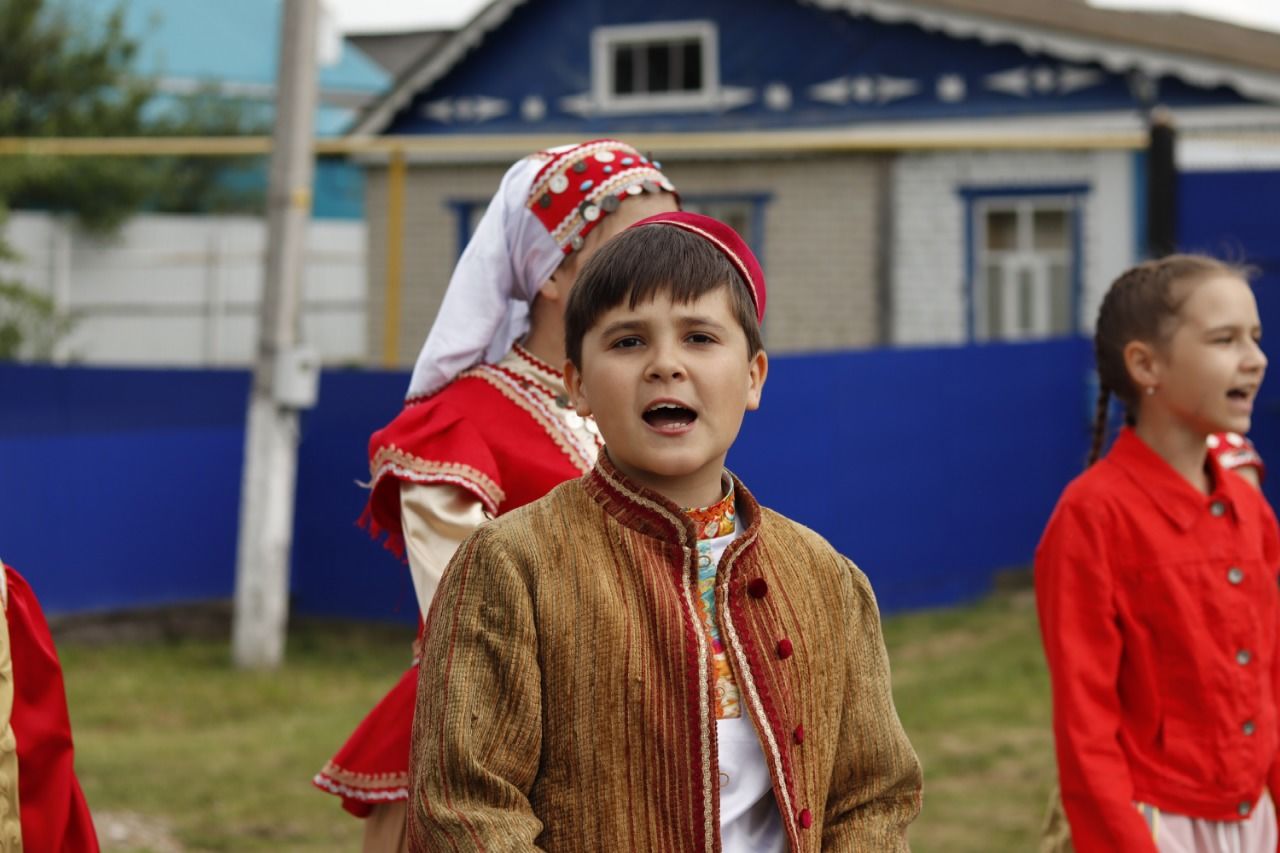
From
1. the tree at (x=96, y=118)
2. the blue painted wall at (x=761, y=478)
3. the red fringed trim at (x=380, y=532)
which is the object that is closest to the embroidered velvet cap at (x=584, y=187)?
the red fringed trim at (x=380, y=532)

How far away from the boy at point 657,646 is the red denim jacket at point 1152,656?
3.35ft

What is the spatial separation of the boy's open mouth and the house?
1010cm

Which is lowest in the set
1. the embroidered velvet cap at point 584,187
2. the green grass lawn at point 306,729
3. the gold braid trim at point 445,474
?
the green grass lawn at point 306,729

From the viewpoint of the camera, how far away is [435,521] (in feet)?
9.58

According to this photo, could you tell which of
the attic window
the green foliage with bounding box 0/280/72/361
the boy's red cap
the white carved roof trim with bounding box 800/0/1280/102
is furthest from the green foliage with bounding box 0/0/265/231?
the boy's red cap

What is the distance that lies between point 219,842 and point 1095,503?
10.4 feet

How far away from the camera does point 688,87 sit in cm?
1559

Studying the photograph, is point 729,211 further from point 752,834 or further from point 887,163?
point 752,834

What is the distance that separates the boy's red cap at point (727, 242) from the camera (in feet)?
7.48

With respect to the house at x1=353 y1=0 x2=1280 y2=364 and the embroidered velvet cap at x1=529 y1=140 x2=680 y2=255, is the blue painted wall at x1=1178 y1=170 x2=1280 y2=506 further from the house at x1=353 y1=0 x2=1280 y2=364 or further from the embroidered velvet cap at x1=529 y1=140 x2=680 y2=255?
the embroidered velvet cap at x1=529 y1=140 x2=680 y2=255

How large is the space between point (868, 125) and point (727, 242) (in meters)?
12.7

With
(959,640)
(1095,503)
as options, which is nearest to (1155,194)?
(959,640)

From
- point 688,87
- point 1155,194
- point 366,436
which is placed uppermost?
point 688,87

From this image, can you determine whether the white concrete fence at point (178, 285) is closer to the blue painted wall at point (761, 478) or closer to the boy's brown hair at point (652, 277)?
the blue painted wall at point (761, 478)
